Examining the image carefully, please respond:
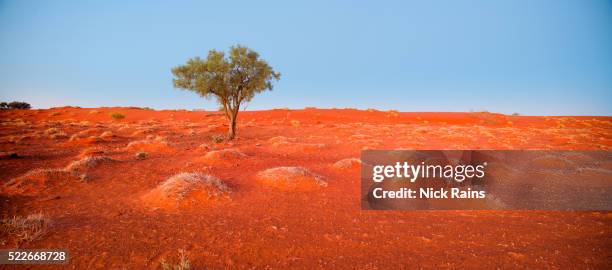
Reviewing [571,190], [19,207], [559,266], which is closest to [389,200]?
[559,266]

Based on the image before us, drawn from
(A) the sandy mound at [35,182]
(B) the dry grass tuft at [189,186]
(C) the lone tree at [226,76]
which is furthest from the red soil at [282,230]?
(C) the lone tree at [226,76]

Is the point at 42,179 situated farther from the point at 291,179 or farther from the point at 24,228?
the point at 291,179

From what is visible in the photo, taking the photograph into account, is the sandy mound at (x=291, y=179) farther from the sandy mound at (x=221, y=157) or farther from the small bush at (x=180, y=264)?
the small bush at (x=180, y=264)

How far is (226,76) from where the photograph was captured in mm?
21328

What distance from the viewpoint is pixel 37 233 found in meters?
5.63

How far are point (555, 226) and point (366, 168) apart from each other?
692cm

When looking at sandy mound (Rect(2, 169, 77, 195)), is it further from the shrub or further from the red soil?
the shrub

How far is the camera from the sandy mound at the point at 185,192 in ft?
25.9

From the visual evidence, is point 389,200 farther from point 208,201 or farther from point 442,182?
point 208,201

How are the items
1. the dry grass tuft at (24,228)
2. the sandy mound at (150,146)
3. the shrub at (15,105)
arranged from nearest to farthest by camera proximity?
the dry grass tuft at (24,228) < the sandy mound at (150,146) < the shrub at (15,105)

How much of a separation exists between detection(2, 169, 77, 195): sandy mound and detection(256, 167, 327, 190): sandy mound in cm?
624

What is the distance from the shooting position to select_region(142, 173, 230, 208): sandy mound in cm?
790

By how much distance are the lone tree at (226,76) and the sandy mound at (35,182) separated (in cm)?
1191

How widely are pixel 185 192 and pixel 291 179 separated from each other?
3.42 metres
